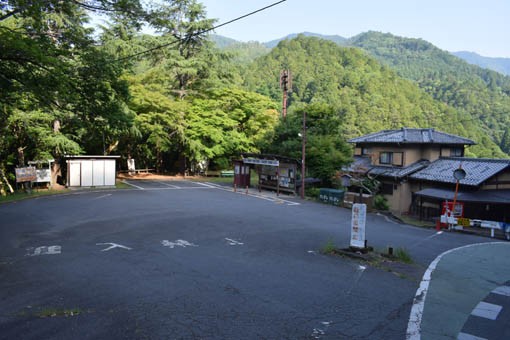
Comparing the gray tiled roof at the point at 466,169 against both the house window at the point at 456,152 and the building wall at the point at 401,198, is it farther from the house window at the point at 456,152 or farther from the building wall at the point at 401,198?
the house window at the point at 456,152

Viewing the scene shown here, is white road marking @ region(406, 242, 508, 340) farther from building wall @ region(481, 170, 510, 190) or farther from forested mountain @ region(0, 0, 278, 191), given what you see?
building wall @ region(481, 170, 510, 190)

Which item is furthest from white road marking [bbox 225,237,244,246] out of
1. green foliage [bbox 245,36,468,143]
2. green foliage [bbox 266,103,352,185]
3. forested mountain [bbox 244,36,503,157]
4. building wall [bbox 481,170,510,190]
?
green foliage [bbox 245,36,468,143]

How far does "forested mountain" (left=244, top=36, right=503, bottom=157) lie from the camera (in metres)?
60.9

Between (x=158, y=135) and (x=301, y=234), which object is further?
(x=158, y=135)

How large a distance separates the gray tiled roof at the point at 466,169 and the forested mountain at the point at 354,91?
29.2 meters

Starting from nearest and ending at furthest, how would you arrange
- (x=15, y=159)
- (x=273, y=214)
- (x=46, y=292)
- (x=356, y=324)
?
(x=356, y=324), (x=46, y=292), (x=273, y=214), (x=15, y=159)

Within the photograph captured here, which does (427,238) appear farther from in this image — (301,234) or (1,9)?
(1,9)

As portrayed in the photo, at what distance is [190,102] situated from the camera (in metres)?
37.1

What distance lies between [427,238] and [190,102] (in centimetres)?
2727

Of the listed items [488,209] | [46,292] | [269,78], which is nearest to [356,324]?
[46,292]

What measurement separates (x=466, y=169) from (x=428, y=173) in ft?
6.98

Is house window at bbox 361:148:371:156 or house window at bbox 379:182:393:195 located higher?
house window at bbox 361:148:371:156

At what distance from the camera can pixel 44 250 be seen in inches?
410

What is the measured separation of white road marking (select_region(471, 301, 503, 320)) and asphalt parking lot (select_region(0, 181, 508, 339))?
3.67 feet
